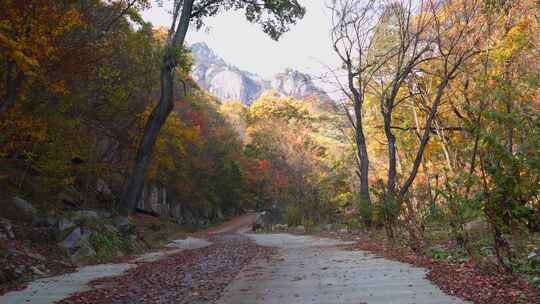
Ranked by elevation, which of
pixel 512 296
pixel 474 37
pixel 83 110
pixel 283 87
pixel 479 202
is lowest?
pixel 512 296

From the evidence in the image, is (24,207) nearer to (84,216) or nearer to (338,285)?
(84,216)

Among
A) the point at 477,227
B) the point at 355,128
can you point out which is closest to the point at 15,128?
the point at 477,227

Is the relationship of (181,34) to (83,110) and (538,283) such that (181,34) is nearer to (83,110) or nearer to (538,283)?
(83,110)

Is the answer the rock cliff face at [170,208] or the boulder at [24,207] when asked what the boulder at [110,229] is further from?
the rock cliff face at [170,208]

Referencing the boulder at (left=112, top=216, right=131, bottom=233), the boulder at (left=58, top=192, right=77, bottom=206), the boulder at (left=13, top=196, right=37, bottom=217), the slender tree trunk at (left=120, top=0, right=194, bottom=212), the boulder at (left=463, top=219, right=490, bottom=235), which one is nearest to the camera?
the boulder at (left=463, top=219, right=490, bottom=235)

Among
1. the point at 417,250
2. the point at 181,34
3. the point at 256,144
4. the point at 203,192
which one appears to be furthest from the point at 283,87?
the point at 417,250

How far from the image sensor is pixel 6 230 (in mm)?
9656

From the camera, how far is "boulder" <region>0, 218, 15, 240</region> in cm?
940

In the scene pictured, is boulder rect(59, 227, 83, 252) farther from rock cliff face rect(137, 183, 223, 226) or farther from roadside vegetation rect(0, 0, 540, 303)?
rock cliff face rect(137, 183, 223, 226)

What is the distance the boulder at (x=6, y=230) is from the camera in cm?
940

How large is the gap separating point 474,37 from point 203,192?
2891 centimetres

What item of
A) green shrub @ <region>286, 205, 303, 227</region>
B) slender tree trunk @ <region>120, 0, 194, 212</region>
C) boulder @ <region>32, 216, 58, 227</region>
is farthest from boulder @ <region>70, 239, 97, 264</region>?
green shrub @ <region>286, 205, 303, 227</region>

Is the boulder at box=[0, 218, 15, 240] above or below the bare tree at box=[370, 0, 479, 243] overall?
below

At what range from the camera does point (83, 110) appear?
49.8ft
